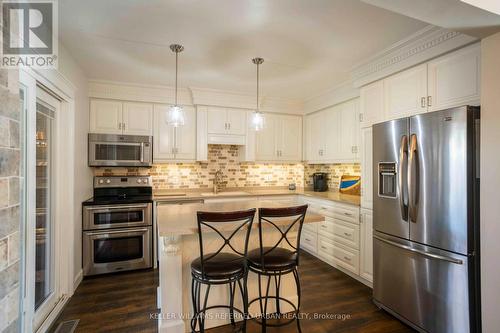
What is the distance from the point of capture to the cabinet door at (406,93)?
229cm

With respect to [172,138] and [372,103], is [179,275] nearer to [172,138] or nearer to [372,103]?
[172,138]

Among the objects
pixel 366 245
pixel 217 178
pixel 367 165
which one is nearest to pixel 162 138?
pixel 217 178

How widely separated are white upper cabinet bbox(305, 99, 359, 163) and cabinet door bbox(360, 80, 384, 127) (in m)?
0.49

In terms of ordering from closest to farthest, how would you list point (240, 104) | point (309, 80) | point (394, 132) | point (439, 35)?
point (439, 35)
point (394, 132)
point (309, 80)
point (240, 104)

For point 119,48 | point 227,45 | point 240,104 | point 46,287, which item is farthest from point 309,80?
point 46,287

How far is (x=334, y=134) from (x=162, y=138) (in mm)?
2663

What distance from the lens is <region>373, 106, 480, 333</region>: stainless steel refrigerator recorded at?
1745mm

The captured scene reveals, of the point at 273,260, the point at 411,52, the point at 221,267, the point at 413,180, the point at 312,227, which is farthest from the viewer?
the point at 312,227

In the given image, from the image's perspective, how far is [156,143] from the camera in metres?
3.74

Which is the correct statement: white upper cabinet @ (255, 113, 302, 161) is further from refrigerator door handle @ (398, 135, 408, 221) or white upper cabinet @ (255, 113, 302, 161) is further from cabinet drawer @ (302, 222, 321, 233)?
refrigerator door handle @ (398, 135, 408, 221)

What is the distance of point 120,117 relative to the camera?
3.56 metres

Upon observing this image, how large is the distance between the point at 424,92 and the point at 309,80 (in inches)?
59.0

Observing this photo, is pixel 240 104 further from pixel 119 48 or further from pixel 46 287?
pixel 46 287

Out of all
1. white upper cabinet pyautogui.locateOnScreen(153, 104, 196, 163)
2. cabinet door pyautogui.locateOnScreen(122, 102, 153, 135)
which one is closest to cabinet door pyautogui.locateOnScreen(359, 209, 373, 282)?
white upper cabinet pyautogui.locateOnScreen(153, 104, 196, 163)
